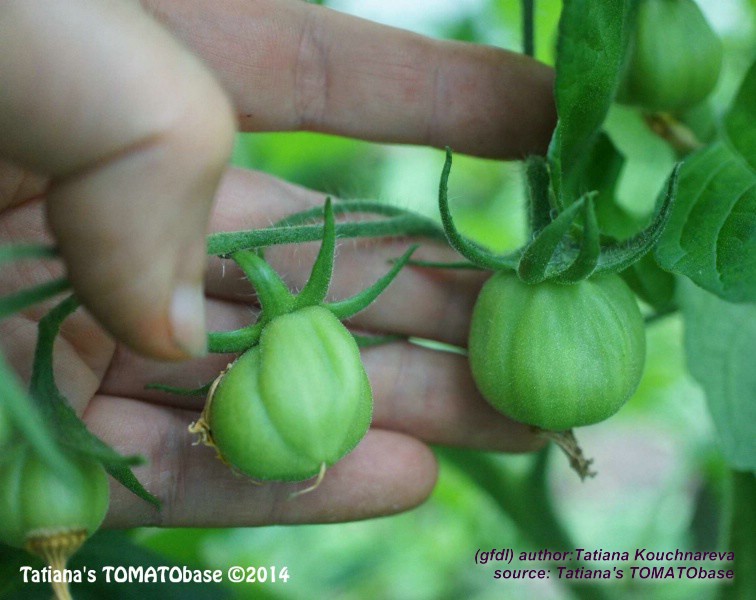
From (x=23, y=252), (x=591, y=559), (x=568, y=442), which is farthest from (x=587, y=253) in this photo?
(x=591, y=559)

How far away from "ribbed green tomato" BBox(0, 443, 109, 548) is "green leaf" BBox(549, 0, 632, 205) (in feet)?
1.93

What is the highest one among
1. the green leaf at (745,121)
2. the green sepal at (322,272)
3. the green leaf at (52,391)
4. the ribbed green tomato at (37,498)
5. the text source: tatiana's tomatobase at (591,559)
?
the green leaf at (745,121)

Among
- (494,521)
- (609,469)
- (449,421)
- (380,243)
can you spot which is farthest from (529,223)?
(609,469)

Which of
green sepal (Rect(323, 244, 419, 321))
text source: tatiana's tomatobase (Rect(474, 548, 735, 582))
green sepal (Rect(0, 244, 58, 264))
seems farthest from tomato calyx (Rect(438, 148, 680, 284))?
text source: tatiana's tomatobase (Rect(474, 548, 735, 582))

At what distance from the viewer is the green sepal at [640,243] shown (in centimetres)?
85

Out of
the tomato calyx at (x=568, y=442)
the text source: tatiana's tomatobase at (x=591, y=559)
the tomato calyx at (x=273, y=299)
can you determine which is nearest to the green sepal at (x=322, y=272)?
the tomato calyx at (x=273, y=299)

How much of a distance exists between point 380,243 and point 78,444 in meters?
0.64

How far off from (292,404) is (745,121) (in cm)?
64

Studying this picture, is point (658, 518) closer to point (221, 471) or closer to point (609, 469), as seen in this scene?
point (609, 469)

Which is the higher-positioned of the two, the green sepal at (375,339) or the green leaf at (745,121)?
the green leaf at (745,121)

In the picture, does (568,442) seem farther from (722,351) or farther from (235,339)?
(235,339)

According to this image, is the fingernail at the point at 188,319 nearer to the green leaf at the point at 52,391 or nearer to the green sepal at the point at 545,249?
the green leaf at the point at 52,391

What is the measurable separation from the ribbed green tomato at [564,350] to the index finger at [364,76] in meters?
0.35

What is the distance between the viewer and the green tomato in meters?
1.10
